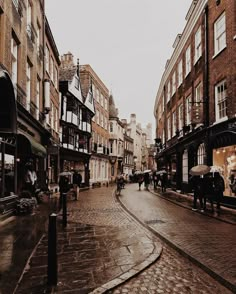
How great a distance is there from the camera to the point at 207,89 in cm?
1711

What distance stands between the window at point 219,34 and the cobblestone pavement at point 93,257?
10.7 meters

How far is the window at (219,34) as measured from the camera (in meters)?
15.5

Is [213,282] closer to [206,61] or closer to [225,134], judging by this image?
[225,134]

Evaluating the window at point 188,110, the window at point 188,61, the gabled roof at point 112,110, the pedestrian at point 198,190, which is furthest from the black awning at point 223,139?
the gabled roof at point 112,110

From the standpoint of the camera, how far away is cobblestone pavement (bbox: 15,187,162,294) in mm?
4586

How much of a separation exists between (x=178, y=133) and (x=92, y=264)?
20216mm

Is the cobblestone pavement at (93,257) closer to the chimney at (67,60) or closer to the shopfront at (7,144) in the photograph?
the shopfront at (7,144)

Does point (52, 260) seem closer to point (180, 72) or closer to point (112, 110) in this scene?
point (180, 72)

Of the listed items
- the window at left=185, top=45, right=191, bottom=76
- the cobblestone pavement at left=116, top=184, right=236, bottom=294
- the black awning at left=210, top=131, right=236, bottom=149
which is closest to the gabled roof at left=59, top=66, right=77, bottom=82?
the window at left=185, top=45, right=191, bottom=76

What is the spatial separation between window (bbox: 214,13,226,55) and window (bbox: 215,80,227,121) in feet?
5.98

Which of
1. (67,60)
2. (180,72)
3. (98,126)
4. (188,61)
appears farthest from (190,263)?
(98,126)

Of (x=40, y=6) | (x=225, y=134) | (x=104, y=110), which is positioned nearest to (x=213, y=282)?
(x=225, y=134)

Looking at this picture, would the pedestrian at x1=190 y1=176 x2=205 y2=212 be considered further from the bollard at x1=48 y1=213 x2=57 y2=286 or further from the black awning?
the bollard at x1=48 y1=213 x2=57 y2=286

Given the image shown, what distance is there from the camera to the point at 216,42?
16359 mm
